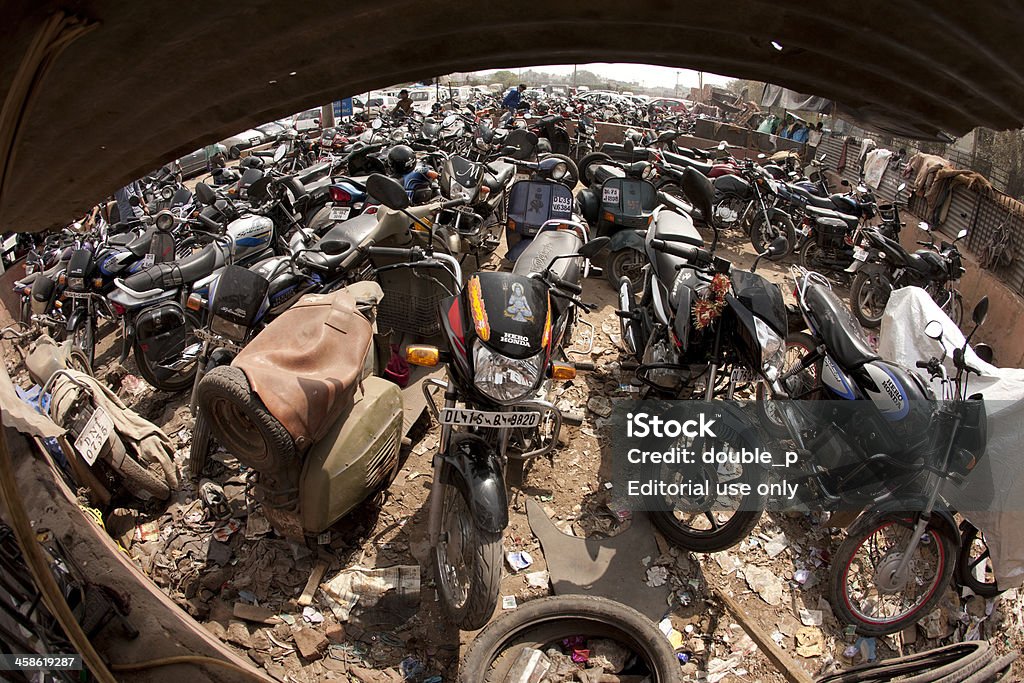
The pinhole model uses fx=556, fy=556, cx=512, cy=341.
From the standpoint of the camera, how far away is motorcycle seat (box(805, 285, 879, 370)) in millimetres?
3270

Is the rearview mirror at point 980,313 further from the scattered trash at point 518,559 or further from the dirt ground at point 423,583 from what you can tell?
the scattered trash at point 518,559

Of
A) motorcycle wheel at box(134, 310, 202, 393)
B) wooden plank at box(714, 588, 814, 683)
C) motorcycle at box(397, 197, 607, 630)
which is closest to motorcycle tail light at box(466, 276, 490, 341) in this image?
motorcycle at box(397, 197, 607, 630)

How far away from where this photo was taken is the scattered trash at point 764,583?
10.0 ft

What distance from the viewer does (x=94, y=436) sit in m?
2.95

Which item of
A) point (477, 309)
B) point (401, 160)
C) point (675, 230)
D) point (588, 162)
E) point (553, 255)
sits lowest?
point (477, 309)

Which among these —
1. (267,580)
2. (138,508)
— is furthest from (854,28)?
(138,508)

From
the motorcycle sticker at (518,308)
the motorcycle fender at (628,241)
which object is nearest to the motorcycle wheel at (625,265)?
the motorcycle fender at (628,241)

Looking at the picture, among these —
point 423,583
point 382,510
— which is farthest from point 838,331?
point 382,510

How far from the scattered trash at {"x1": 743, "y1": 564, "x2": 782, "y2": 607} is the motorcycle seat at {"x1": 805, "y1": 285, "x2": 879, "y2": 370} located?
1289 millimetres

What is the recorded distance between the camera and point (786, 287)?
6.89 meters

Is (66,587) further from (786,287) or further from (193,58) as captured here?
(786,287)

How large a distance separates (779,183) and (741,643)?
23.8ft

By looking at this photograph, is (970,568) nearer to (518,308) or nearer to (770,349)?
(770,349)

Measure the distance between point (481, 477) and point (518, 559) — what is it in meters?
1.01
